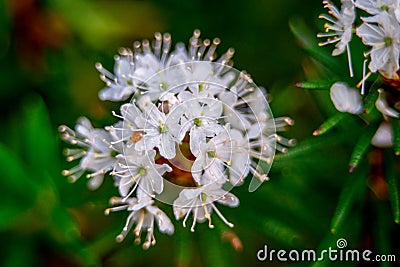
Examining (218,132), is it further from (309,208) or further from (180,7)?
(180,7)

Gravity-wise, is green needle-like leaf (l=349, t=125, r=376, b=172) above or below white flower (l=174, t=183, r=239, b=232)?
below

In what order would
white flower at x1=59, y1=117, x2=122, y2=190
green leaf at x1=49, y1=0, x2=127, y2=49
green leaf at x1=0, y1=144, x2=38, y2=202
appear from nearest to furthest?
white flower at x1=59, y1=117, x2=122, y2=190
green leaf at x1=0, y1=144, x2=38, y2=202
green leaf at x1=49, y1=0, x2=127, y2=49

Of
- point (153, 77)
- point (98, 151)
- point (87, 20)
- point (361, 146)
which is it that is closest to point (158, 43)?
point (153, 77)

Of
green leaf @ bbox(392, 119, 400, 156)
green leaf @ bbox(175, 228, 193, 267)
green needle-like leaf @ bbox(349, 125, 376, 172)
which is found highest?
green leaf @ bbox(392, 119, 400, 156)

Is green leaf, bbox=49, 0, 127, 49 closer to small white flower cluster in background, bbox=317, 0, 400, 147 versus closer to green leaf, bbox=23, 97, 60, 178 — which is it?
green leaf, bbox=23, 97, 60, 178

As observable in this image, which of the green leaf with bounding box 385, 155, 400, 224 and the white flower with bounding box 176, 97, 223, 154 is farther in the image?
the green leaf with bounding box 385, 155, 400, 224

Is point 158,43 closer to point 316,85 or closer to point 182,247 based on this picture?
point 316,85

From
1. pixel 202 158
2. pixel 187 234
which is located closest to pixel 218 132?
pixel 202 158

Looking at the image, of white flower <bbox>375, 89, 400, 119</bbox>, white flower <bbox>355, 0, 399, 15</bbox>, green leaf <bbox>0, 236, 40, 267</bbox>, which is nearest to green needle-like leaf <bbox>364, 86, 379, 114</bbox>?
white flower <bbox>375, 89, 400, 119</bbox>
